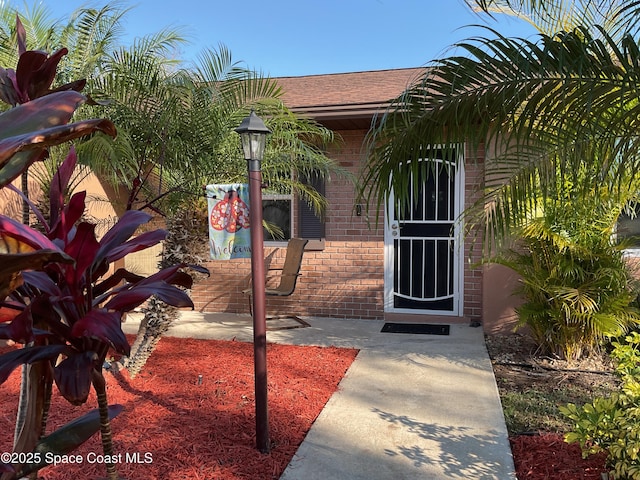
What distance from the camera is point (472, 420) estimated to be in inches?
145

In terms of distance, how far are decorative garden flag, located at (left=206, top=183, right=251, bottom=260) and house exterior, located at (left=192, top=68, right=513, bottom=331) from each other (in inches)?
117

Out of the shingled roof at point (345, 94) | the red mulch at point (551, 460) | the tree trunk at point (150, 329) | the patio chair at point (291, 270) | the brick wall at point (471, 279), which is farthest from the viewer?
the brick wall at point (471, 279)

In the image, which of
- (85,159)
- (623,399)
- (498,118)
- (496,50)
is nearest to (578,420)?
(623,399)

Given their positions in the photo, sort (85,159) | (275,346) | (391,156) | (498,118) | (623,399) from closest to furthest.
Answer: (623,399), (498,118), (391,156), (85,159), (275,346)

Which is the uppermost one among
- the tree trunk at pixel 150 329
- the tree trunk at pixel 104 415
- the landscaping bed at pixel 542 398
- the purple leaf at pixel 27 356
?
the purple leaf at pixel 27 356

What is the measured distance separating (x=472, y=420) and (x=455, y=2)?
3044 mm

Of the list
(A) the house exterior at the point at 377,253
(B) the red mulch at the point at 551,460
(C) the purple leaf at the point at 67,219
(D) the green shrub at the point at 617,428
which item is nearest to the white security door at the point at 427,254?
(A) the house exterior at the point at 377,253

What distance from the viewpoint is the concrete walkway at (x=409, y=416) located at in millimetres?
3020

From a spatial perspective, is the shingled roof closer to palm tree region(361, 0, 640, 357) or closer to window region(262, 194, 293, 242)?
window region(262, 194, 293, 242)

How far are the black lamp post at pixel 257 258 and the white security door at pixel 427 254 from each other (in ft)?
13.0

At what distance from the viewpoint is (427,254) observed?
708cm

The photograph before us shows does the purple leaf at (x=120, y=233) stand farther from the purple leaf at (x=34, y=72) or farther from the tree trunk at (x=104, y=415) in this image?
the purple leaf at (x=34, y=72)

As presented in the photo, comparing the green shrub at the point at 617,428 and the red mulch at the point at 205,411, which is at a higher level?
the green shrub at the point at 617,428

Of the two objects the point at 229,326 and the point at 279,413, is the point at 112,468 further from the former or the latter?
the point at 229,326
